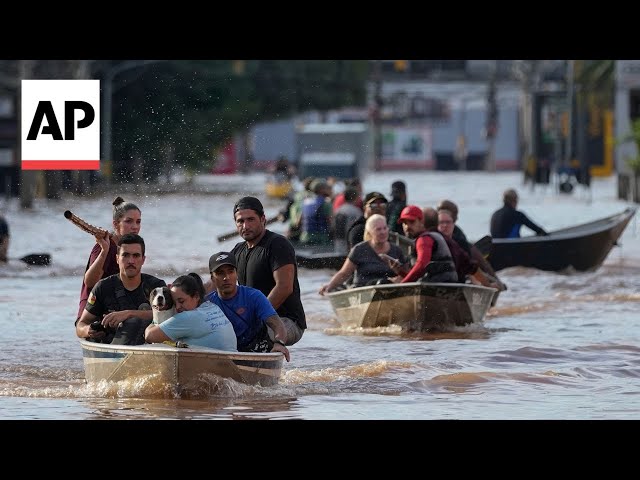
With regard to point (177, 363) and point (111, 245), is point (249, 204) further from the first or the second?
point (177, 363)

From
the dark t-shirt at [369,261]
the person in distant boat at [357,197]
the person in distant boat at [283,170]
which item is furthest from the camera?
the person in distant boat at [283,170]

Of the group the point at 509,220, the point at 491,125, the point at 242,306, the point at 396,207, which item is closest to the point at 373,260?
the point at 396,207

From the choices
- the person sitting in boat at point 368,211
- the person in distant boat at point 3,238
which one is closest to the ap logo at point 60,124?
the person in distant boat at point 3,238

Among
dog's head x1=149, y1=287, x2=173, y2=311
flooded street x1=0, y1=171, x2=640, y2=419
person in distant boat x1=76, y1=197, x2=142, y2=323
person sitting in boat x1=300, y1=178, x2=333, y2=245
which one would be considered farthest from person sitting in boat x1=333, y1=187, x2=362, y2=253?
dog's head x1=149, y1=287, x2=173, y2=311

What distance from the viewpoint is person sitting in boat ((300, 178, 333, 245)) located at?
26469 millimetres

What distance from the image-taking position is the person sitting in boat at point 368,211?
19.2 m

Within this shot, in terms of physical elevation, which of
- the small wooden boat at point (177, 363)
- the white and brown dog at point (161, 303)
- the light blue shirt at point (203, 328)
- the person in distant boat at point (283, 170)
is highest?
the person in distant boat at point (283, 170)

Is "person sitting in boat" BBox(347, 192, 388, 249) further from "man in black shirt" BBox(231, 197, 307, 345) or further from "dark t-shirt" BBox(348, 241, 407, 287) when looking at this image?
"man in black shirt" BBox(231, 197, 307, 345)

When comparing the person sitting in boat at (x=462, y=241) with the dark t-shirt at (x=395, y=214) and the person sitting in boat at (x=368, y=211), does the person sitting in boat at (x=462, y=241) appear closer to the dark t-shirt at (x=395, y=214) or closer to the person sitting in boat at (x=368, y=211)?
the person sitting in boat at (x=368, y=211)

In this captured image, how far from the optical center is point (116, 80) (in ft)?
244

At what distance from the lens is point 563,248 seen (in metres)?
27.1

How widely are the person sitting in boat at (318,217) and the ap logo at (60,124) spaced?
3939mm

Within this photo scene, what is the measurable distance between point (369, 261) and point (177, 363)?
5.80 meters
